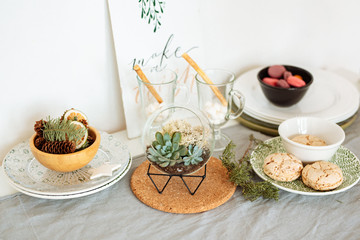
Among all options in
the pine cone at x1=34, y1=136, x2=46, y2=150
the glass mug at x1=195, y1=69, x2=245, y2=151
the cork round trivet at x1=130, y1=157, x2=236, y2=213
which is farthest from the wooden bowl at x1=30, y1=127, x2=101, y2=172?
the glass mug at x1=195, y1=69, x2=245, y2=151

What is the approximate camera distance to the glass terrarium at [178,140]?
803 mm

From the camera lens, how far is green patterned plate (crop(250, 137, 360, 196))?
84 cm

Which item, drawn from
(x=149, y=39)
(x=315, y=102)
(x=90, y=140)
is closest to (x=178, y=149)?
(x=90, y=140)

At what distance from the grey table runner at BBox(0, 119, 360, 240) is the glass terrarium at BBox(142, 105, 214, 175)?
4.1 inches

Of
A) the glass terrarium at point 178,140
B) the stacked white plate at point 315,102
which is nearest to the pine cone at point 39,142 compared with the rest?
the glass terrarium at point 178,140

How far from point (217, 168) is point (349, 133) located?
16.4 inches

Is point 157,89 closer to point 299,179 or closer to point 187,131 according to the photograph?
point 187,131

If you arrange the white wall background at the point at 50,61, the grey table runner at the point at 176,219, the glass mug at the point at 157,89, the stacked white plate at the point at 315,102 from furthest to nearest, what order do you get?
1. the stacked white plate at the point at 315,102
2. the glass mug at the point at 157,89
3. the white wall background at the point at 50,61
4. the grey table runner at the point at 176,219

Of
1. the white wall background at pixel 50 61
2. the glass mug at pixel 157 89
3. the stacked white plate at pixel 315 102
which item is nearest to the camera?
the white wall background at pixel 50 61

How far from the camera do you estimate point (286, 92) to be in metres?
1.08

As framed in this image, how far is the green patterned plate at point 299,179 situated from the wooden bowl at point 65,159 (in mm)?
372

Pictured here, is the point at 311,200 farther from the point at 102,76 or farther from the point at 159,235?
the point at 102,76

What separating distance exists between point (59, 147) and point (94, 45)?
0.28 meters

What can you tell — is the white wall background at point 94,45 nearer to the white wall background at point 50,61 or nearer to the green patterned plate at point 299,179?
the white wall background at point 50,61
